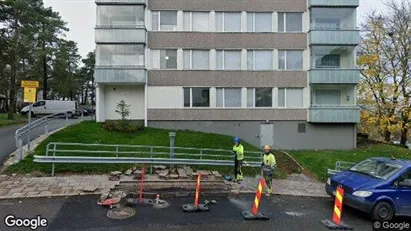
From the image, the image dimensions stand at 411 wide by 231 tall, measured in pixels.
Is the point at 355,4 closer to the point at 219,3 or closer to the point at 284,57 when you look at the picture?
the point at 284,57

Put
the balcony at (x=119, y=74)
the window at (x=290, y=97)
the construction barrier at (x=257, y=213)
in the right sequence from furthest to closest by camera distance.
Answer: the window at (x=290, y=97)
the balcony at (x=119, y=74)
the construction barrier at (x=257, y=213)

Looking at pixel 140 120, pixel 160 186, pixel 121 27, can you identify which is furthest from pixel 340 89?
pixel 160 186

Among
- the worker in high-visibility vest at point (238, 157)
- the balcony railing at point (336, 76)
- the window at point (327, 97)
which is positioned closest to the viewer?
the worker in high-visibility vest at point (238, 157)

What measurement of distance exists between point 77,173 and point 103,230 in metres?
5.76

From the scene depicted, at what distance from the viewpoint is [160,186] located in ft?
32.9

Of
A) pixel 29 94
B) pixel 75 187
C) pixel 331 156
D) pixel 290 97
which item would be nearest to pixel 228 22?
pixel 290 97

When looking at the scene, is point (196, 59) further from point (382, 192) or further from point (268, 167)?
point (382, 192)

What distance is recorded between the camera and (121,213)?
7496 millimetres

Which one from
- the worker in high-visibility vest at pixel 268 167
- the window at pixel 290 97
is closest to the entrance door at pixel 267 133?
the window at pixel 290 97

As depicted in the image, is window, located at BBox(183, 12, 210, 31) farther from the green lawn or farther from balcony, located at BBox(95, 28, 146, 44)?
the green lawn

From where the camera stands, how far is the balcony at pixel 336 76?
22.6 metres

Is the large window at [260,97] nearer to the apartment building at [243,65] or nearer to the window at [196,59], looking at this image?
the apartment building at [243,65]

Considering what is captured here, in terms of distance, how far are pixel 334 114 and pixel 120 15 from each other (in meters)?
17.0

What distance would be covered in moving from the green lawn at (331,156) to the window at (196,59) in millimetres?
8722
